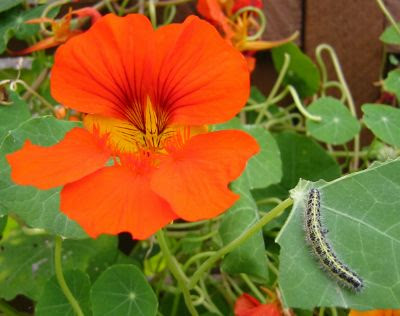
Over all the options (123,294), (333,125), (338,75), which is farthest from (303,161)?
(123,294)

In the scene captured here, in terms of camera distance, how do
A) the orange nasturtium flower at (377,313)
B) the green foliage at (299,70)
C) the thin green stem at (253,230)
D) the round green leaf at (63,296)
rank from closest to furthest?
the thin green stem at (253,230) → the orange nasturtium flower at (377,313) → the round green leaf at (63,296) → the green foliage at (299,70)

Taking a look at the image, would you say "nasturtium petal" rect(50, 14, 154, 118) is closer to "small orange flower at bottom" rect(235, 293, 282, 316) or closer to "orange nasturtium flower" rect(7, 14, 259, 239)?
"orange nasturtium flower" rect(7, 14, 259, 239)

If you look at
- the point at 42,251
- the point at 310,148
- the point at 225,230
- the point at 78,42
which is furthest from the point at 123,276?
the point at 310,148

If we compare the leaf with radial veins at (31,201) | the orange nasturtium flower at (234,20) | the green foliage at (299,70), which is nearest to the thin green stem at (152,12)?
the orange nasturtium flower at (234,20)

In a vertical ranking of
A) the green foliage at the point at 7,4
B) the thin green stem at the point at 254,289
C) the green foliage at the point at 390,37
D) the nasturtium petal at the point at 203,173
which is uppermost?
the green foliage at the point at 7,4

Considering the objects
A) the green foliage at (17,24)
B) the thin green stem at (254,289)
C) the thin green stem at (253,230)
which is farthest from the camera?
the green foliage at (17,24)

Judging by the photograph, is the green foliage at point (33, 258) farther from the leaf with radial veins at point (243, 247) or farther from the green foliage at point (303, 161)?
the green foliage at point (303, 161)

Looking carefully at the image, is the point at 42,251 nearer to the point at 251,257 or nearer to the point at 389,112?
the point at 251,257

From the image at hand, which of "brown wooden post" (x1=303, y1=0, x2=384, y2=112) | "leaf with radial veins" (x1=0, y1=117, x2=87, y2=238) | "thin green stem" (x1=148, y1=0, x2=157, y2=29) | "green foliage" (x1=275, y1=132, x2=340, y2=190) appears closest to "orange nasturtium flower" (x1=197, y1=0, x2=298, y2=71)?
"thin green stem" (x1=148, y1=0, x2=157, y2=29)
